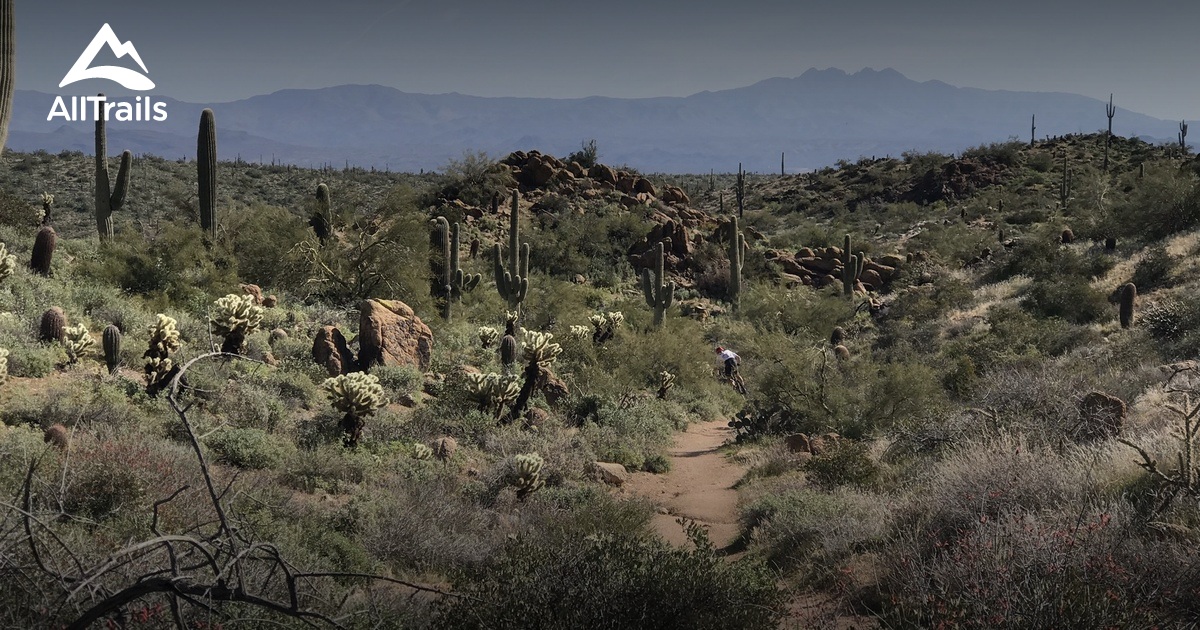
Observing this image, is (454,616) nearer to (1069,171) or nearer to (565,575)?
(565,575)

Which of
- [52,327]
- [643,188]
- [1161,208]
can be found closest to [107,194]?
[52,327]

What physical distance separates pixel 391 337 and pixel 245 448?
5.01 metres

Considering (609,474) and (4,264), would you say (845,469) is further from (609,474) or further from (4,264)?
(4,264)

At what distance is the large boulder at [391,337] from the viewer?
1370 centimetres

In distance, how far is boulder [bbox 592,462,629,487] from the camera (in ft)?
36.4

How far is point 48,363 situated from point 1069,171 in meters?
54.2

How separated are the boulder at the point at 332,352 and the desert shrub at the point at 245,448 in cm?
346

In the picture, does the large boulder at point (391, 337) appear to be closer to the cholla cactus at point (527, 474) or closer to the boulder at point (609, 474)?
the boulder at point (609, 474)

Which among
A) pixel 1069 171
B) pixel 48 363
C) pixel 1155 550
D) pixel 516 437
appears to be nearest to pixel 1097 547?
pixel 1155 550

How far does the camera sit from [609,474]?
11203mm

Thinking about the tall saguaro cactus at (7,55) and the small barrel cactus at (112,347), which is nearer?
the tall saguaro cactus at (7,55)

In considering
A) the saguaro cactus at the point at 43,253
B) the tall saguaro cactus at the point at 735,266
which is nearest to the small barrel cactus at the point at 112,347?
the saguaro cactus at the point at 43,253

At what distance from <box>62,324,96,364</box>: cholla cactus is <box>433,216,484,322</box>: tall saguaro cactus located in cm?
943

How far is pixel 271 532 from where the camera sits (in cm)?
648
